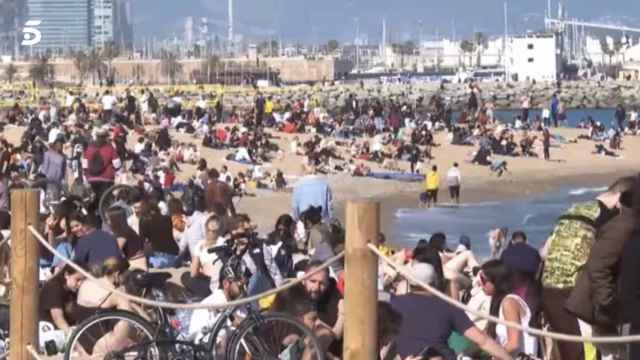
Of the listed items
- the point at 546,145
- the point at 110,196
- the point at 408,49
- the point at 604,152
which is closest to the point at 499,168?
the point at 546,145

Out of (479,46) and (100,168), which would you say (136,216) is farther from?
(479,46)

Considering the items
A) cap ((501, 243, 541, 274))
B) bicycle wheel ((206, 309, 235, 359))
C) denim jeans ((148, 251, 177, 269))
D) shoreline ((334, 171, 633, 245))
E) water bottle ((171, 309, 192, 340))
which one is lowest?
shoreline ((334, 171, 633, 245))

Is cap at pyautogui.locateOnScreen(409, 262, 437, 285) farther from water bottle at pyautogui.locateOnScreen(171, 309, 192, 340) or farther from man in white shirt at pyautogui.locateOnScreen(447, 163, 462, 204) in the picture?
man in white shirt at pyautogui.locateOnScreen(447, 163, 462, 204)

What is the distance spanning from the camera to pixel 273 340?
6723mm

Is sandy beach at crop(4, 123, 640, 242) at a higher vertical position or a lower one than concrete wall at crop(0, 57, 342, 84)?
lower

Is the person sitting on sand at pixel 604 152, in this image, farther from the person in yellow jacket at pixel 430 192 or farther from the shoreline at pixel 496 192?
the person in yellow jacket at pixel 430 192

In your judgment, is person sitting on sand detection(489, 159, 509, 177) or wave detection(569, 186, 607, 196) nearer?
wave detection(569, 186, 607, 196)

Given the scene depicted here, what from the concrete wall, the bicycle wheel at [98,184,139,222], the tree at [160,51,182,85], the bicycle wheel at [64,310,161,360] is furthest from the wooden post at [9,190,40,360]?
the tree at [160,51,182,85]

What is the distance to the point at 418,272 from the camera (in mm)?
8219

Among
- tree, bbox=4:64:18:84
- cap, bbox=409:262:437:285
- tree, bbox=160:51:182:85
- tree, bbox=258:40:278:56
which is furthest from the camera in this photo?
tree, bbox=258:40:278:56

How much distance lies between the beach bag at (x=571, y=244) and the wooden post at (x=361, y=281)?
190 centimetres

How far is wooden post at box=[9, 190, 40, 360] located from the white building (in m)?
100

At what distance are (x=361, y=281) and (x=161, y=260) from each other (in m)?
6.84

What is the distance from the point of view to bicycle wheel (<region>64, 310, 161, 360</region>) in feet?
22.6
